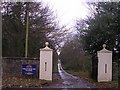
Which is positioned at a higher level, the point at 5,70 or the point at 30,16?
the point at 30,16

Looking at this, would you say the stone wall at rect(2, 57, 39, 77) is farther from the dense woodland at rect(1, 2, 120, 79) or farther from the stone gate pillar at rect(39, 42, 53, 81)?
the dense woodland at rect(1, 2, 120, 79)

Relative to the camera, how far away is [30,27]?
13812 mm

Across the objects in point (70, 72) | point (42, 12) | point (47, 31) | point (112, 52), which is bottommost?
point (70, 72)

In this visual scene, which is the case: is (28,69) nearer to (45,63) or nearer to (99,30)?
(45,63)

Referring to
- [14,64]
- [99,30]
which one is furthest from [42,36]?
[99,30]

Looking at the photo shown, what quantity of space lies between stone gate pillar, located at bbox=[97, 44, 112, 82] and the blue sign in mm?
2315

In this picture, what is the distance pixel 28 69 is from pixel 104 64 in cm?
272

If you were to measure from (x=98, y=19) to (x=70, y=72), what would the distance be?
3789 mm

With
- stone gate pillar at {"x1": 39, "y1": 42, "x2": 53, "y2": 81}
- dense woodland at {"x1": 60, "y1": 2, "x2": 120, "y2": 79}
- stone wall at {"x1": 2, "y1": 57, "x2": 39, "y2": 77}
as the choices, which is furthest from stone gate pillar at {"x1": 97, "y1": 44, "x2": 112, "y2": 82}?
stone wall at {"x1": 2, "y1": 57, "x2": 39, "y2": 77}

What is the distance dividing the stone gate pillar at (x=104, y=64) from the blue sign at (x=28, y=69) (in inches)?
91.1

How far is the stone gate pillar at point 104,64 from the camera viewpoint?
10.5 metres

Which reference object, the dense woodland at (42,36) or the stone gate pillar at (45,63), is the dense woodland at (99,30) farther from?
the stone gate pillar at (45,63)

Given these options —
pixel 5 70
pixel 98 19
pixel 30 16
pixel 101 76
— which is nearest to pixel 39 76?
pixel 5 70

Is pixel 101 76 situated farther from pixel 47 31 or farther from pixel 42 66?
pixel 47 31
